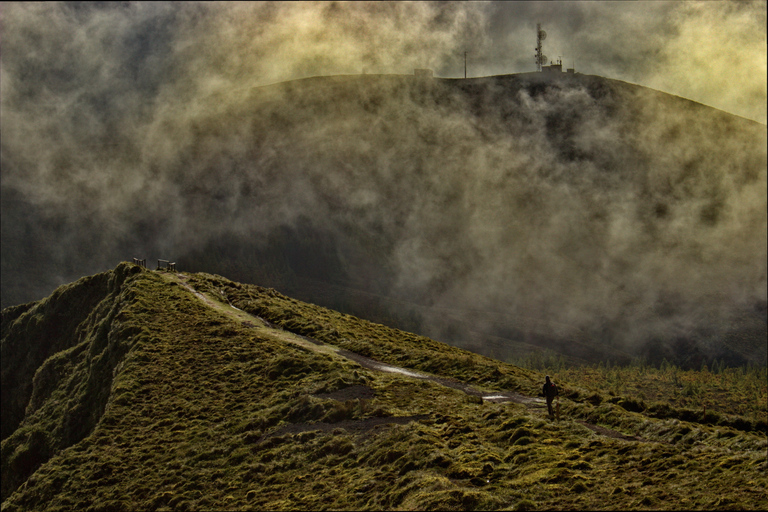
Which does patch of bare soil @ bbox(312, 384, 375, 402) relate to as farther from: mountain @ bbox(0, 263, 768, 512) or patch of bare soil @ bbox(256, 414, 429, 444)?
patch of bare soil @ bbox(256, 414, 429, 444)

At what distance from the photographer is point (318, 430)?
2588cm

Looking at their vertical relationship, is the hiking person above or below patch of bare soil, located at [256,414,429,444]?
above

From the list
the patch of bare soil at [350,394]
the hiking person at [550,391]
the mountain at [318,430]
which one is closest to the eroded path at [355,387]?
the patch of bare soil at [350,394]

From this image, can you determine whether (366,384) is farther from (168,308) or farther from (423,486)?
(168,308)

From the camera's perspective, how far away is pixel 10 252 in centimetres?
19862

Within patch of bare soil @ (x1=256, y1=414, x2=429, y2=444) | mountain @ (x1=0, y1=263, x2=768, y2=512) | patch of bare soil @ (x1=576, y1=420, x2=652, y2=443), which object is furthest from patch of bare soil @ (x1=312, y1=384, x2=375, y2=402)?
patch of bare soil @ (x1=576, y1=420, x2=652, y2=443)

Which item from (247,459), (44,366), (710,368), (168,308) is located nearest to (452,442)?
(247,459)

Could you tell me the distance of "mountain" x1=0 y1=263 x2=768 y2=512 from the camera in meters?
18.4

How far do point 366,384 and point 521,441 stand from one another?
11.1 m

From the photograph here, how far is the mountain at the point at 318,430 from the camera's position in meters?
18.4

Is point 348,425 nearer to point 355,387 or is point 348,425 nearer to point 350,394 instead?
point 350,394

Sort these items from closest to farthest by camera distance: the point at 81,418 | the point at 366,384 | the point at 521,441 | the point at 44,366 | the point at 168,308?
the point at 521,441
the point at 366,384
the point at 81,418
the point at 168,308
the point at 44,366

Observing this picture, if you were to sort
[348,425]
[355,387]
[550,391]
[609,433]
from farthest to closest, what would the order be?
[355,387] < [550,391] < [348,425] < [609,433]

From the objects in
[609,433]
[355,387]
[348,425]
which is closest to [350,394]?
[355,387]
